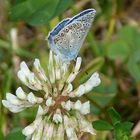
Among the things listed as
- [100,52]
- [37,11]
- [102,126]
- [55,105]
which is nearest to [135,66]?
[100,52]

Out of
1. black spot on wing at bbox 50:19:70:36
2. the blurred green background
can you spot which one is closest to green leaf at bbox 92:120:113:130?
black spot on wing at bbox 50:19:70:36

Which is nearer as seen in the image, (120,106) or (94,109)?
(94,109)

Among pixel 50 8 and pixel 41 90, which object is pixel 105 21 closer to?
pixel 50 8

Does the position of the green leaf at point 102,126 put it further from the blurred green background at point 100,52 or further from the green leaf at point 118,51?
the green leaf at point 118,51

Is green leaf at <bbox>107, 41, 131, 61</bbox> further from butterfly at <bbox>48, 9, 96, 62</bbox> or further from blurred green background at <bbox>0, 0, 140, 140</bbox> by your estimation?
butterfly at <bbox>48, 9, 96, 62</bbox>

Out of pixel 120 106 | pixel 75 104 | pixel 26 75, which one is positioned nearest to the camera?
pixel 75 104

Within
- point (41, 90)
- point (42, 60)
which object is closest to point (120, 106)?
point (42, 60)

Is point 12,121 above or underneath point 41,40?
underneath
